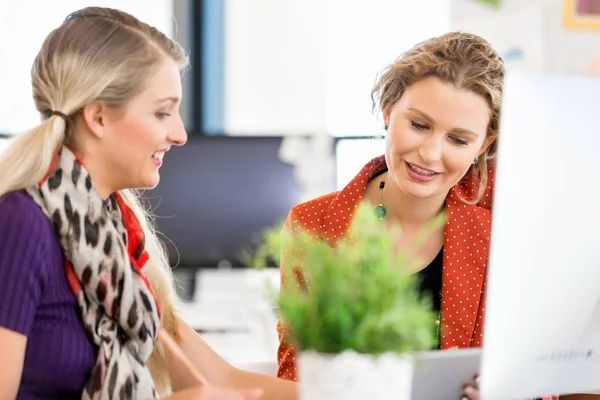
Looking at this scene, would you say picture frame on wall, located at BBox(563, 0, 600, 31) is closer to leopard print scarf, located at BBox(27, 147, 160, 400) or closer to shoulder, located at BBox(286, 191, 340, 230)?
shoulder, located at BBox(286, 191, 340, 230)

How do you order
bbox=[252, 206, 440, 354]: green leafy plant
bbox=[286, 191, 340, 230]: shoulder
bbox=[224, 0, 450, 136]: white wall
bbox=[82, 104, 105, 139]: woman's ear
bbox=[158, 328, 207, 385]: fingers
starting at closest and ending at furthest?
bbox=[252, 206, 440, 354]: green leafy plant < bbox=[82, 104, 105, 139]: woman's ear < bbox=[158, 328, 207, 385]: fingers < bbox=[286, 191, 340, 230]: shoulder < bbox=[224, 0, 450, 136]: white wall

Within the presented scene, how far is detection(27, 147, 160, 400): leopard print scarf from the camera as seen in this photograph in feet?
3.75

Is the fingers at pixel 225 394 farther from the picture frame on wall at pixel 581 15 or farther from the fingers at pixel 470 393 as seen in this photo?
the picture frame on wall at pixel 581 15

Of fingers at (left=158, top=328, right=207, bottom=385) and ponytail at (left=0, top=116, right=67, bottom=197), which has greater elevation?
ponytail at (left=0, top=116, right=67, bottom=197)

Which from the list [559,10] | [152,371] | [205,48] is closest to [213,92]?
[205,48]

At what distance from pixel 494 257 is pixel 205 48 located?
10.3 ft

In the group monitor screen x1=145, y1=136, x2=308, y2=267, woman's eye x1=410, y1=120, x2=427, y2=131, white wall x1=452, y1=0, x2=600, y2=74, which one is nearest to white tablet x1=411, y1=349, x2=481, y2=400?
woman's eye x1=410, y1=120, x2=427, y2=131

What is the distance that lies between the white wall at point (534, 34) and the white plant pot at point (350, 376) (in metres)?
3.04

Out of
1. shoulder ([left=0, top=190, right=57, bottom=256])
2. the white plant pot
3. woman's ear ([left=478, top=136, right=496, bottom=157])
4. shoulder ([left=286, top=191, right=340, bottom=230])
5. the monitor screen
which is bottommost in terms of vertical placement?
the monitor screen

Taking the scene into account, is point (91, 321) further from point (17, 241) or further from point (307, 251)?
point (307, 251)

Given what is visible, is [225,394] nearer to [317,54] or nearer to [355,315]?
[355,315]

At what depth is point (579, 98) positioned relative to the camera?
0.85 metres

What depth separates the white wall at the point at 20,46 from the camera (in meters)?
3.65

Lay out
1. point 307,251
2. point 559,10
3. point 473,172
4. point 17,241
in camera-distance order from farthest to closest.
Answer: point 559,10 < point 473,172 < point 17,241 < point 307,251
